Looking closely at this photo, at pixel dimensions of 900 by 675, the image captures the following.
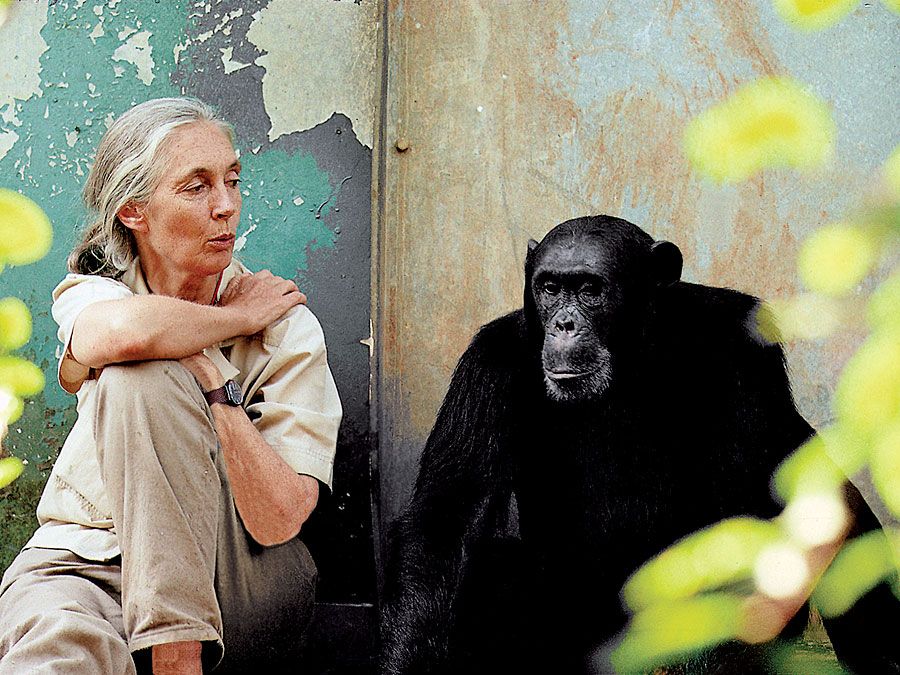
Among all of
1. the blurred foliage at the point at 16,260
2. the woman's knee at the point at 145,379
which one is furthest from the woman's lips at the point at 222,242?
the blurred foliage at the point at 16,260

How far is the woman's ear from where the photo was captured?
2.75 meters

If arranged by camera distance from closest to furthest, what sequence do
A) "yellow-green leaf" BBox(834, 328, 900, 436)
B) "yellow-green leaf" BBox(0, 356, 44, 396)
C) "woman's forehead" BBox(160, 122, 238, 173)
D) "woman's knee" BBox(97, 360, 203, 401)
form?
1. "yellow-green leaf" BBox(834, 328, 900, 436)
2. "yellow-green leaf" BBox(0, 356, 44, 396)
3. "woman's knee" BBox(97, 360, 203, 401)
4. "woman's forehead" BBox(160, 122, 238, 173)

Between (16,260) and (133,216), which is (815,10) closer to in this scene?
(16,260)

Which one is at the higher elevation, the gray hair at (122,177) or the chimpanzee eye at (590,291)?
the gray hair at (122,177)

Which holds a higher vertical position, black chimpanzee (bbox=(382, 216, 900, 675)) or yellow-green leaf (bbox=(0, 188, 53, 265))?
yellow-green leaf (bbox=(0, 188, 53, 265))

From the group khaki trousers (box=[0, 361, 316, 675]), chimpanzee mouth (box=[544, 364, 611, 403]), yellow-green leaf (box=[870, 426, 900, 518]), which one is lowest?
khaki trousers (box=[0, 361, 316, 675])

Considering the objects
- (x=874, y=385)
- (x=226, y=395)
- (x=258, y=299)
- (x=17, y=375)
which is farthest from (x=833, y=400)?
(x=258, y=299)

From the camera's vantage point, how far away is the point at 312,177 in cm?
353

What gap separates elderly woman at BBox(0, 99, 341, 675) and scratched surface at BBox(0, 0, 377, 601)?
572 millimetres

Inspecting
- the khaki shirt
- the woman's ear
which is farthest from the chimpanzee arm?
the woman's ear

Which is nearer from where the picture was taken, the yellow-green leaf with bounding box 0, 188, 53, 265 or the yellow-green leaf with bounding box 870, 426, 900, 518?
the yellow-green leaf with bounding box 870, 426, 900, 518

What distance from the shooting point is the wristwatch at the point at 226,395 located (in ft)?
Answer: 8.26

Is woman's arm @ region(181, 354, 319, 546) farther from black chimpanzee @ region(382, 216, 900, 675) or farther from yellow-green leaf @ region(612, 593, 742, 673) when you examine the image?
yellow-green leaf @ region(612, 593, 742, 673)

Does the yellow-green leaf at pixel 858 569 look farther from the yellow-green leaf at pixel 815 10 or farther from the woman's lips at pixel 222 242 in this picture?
the woman's lips at pixel 222 242
